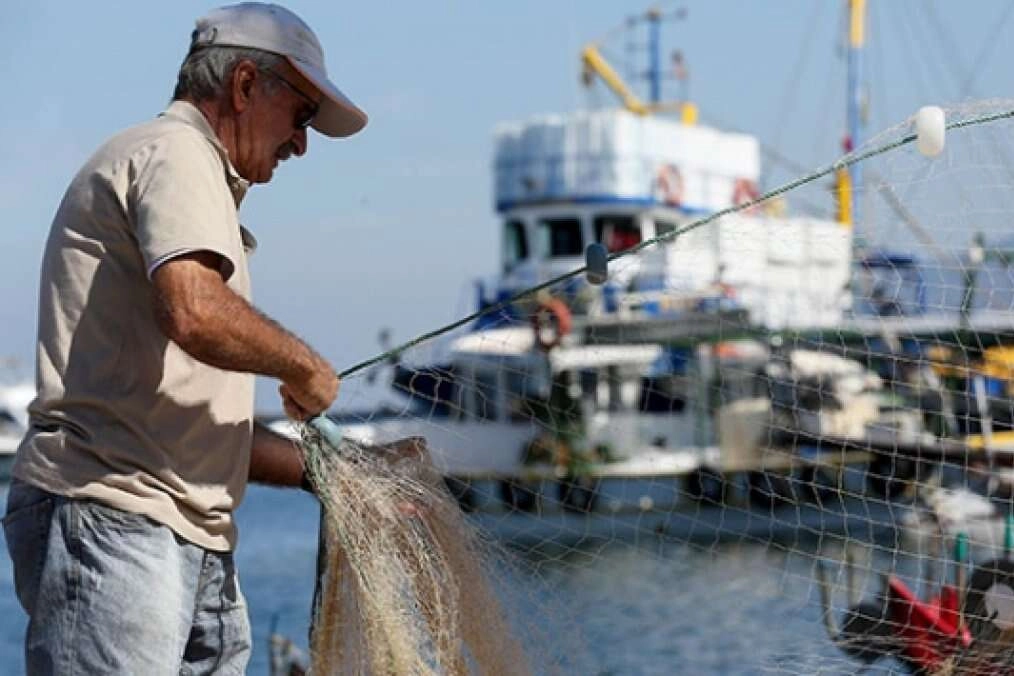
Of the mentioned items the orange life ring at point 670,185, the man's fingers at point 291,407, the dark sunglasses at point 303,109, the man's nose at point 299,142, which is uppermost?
the orange life ring at point 670,185

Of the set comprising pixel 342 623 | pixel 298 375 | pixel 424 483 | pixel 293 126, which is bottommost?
pixel 342 623

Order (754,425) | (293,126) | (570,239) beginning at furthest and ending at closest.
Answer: (570,239), (754,425), (293,126)

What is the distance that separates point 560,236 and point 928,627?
2686cm

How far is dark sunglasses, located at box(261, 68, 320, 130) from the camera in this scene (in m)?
3.15

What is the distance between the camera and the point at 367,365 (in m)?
3.73

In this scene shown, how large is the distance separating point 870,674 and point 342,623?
7.51 ft

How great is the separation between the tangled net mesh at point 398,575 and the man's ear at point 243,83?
22.8 inches

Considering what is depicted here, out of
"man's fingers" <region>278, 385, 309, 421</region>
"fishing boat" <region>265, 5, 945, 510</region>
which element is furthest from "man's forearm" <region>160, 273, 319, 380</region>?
"fishing boat" <region>265, 5, 945, 510</region>

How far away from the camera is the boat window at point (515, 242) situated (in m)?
34.3

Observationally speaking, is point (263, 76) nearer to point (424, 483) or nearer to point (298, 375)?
point (298, 375)

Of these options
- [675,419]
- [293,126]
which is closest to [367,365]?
[293,126]

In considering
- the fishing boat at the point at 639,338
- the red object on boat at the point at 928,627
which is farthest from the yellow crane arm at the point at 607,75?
A: the red object on boat at the point at 928,627

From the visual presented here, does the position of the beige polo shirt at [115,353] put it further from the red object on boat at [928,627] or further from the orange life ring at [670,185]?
the orange life ring at [670,185]

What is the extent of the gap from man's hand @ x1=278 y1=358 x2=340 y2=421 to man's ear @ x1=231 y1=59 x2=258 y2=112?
16.5 inches
